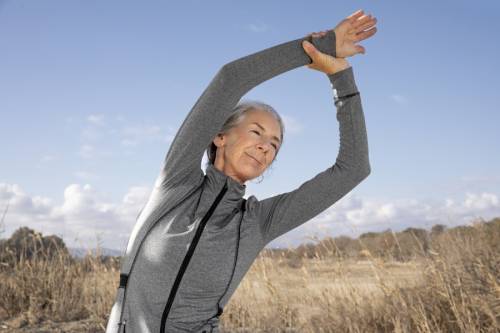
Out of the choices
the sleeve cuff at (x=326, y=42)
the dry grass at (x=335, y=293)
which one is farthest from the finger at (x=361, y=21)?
the dry grass at (x=335, y=293)

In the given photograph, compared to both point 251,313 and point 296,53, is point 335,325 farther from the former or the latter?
point 296,53

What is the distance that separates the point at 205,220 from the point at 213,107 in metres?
0.40

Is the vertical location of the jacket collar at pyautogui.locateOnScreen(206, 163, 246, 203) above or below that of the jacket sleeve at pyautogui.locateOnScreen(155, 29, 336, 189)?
below

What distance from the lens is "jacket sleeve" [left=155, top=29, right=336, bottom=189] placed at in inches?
72.8

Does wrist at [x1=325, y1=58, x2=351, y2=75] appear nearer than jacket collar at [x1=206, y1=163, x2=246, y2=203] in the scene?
No

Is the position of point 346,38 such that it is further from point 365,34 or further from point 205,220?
point 205,220

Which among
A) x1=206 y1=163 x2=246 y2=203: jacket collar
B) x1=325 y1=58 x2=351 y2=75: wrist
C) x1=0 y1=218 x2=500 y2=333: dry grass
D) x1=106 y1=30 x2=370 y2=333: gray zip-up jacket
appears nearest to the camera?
x1=106 y1=30 x2=370 y2=333: gray zip-up jacket

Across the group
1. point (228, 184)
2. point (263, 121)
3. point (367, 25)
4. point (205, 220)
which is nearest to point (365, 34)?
point (367, 25)

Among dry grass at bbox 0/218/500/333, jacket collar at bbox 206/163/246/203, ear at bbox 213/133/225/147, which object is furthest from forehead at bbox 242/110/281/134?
dry grass at bbox 0/218/500/333

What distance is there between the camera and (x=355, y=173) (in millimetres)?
2020

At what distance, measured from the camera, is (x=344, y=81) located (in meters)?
2.05

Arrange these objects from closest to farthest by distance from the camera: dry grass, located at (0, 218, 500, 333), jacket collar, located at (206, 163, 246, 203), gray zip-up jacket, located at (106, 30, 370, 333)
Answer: gray zip-up jacket, located at (106, 30, 370, 333), jacket collar, located at (206, 163, 246, 203), dry grass, located at (0, 218, 500, 333)

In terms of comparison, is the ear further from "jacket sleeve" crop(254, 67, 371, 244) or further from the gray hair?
"jacket sleeve" crop(254, 67, 371, 244)

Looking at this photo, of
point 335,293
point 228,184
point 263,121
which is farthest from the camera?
point 335,293
